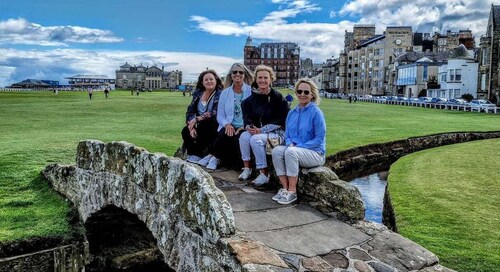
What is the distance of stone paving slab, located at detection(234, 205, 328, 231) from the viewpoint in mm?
7230

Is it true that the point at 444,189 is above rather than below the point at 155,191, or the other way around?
below

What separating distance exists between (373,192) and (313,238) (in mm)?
14178

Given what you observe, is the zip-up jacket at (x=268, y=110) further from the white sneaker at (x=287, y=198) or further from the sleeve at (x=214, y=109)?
the white sneaker at (x=287, y=198)

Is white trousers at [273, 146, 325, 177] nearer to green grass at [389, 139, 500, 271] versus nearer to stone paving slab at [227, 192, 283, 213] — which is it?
stone paving slab at [227, 192, 283, 213]

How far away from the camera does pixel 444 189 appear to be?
15.2m

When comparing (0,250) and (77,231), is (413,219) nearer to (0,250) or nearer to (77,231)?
(77,231)

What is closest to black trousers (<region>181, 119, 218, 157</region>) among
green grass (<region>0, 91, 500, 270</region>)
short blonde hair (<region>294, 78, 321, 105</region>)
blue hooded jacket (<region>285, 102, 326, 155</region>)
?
blue hooded jacket (<region>285, 102, 326, 155</region>)

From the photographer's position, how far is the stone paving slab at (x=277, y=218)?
7230mm

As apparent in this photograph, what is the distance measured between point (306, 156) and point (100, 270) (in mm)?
7242

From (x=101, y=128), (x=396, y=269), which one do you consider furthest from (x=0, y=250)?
(x=101, y=128)

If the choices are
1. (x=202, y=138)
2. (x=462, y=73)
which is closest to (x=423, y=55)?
(x=462, y=73)

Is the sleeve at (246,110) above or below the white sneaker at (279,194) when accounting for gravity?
above

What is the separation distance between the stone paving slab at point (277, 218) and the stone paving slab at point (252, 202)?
189 mm

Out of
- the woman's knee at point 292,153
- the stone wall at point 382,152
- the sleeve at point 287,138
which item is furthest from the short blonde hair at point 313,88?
the stone wall at point 382,152
